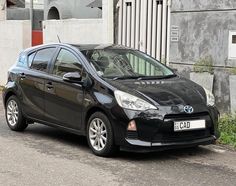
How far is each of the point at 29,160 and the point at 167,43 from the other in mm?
5905

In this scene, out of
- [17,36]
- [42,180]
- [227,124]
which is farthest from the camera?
[17,36]

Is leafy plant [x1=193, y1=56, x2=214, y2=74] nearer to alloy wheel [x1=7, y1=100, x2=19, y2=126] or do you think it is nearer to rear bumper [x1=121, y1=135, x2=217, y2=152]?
alloy wheel [x1=7, y1=100, x2=19, y2=126]

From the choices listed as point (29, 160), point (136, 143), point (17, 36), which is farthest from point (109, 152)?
point (17, 36)

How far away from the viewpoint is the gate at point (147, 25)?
1240 centimetres

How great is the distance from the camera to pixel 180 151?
7867 millimetres

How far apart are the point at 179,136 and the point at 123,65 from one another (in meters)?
1.65

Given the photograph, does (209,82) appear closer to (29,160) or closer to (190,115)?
(190,115)

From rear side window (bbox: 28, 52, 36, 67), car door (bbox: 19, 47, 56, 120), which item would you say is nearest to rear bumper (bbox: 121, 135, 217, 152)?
car door (bbox: 19, 47, 56, 120)

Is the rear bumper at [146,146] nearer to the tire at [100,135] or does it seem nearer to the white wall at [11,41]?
the tire at [100,135]

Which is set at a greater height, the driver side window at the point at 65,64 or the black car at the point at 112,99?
the driver side window at the point at 65,64

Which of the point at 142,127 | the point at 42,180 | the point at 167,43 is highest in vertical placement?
the point at 167,43

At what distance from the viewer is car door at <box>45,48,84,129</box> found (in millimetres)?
7910

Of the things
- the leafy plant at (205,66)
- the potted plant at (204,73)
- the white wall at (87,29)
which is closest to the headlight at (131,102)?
the potted plant at (204,73)

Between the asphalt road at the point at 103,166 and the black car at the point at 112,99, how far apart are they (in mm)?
258
